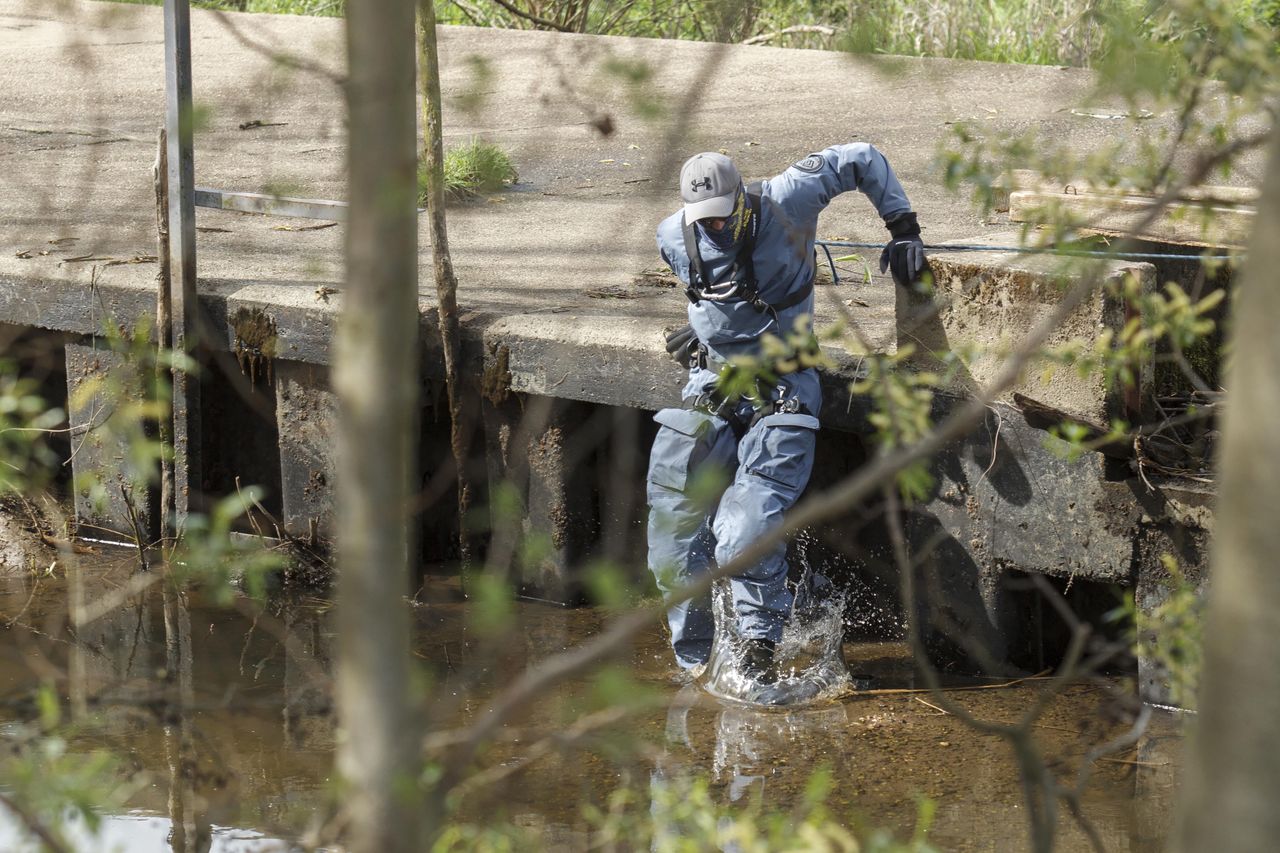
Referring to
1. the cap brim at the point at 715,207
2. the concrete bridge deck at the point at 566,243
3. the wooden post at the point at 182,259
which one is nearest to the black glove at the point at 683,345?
the concrete bridge deck at the point at 566,243

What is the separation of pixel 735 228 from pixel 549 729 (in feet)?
5.70

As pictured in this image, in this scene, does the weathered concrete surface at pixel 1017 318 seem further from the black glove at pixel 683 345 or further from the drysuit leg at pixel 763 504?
the black glove at pixel 683 345

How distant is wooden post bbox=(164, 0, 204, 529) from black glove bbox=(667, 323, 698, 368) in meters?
2.00

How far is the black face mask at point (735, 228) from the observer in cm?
510

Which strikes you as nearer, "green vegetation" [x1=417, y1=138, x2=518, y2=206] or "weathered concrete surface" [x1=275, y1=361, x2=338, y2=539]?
"weathered concrete surface" [x1=275, y1=361, x2=338, y2=539]

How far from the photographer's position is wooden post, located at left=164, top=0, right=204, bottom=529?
610 centimetres

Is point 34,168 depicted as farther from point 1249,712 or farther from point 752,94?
point 1249,712

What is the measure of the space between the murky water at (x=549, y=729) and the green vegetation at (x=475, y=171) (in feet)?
9.99

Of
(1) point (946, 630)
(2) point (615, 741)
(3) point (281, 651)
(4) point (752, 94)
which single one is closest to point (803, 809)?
(2) point (615, 741)

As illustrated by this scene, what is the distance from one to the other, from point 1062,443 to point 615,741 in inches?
113

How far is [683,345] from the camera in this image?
5.47 meters

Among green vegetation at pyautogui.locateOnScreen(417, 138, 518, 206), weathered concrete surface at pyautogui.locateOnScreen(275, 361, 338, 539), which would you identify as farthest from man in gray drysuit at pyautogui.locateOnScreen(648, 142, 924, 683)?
green vegetation at pyautogui.locateOnScreen(417, 138, 518, 206)

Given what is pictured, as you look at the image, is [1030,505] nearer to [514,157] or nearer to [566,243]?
[566,243]

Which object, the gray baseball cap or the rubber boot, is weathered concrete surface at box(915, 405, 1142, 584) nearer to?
the rubber boot
